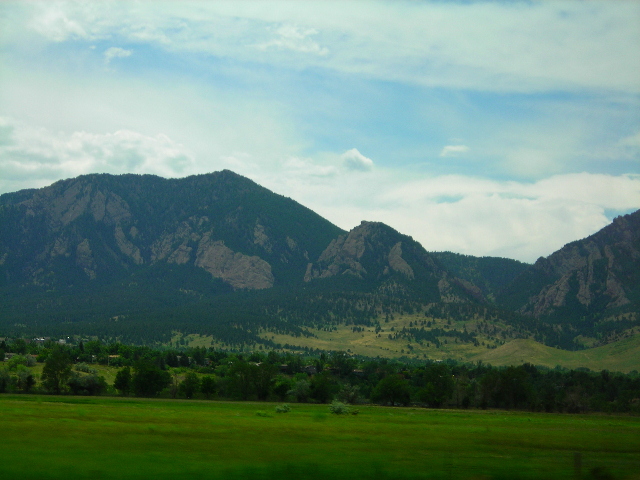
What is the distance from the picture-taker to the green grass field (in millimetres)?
29297

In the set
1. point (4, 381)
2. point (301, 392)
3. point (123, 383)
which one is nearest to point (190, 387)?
point (123, 383)

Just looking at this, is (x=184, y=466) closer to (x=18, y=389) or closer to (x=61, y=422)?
(x=61, y=422)

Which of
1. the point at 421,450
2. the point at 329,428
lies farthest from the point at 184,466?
the point at 329,428

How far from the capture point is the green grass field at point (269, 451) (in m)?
29.3

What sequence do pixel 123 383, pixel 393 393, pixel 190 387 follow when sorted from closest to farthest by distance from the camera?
pixel 190 387 < pixel 123 383 < pixel 393 393

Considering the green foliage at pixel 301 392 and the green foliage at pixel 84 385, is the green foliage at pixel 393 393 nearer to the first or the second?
the green foliage at pixel 301 392

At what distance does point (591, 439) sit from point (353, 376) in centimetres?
11497

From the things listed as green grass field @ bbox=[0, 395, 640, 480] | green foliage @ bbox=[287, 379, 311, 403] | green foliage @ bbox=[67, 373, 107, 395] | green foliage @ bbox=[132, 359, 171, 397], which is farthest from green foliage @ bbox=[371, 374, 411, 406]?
green grass field @ bbox=[0, 395, 640, 480]

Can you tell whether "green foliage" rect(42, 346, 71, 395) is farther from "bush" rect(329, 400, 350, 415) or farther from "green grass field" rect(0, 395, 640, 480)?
"green grass field" rect(0, 395, 640, 480)

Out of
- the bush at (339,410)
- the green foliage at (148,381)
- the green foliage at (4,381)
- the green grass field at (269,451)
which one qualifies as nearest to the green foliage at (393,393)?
the bush at (339,410)

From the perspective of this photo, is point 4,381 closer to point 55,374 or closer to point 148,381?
point 55,374

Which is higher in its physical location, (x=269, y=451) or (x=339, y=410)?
(x=269, y=451)

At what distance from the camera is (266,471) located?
96.0 ft

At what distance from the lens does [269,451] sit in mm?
36344
